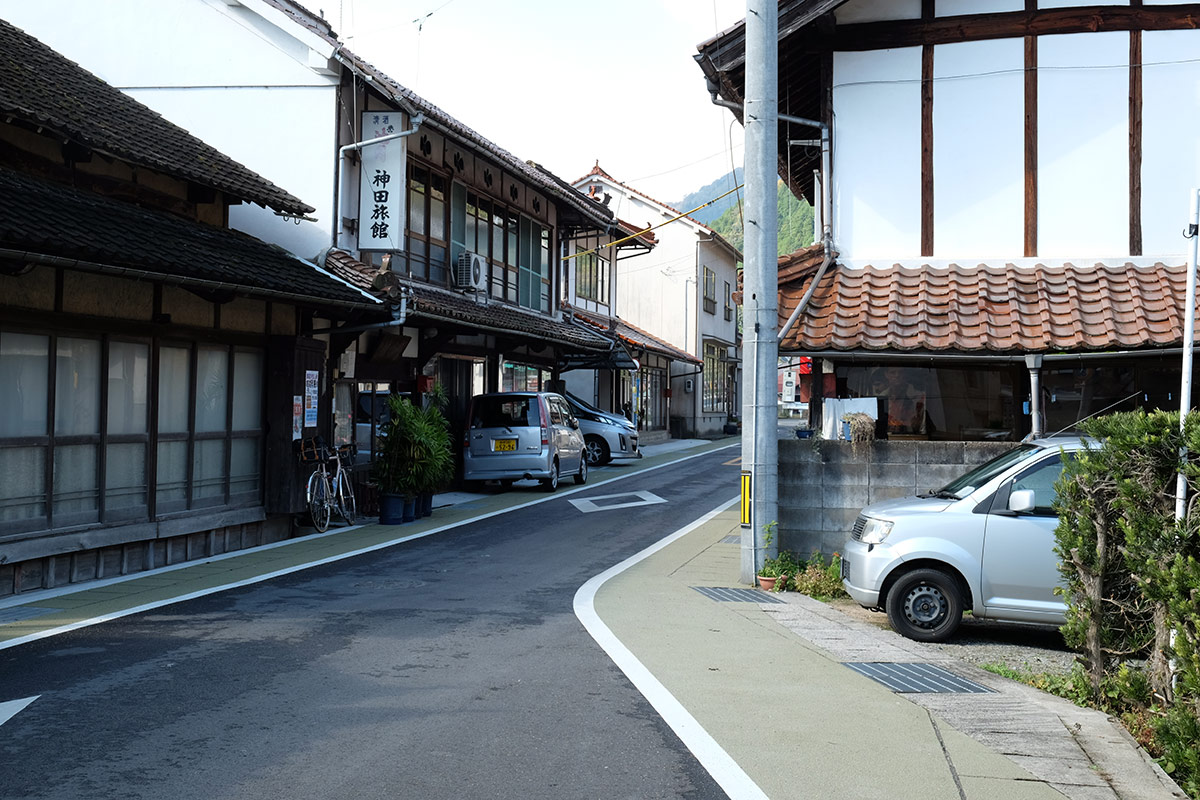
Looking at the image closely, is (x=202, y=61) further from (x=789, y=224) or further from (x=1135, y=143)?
(x=789, y=224)

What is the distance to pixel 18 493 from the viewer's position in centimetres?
996

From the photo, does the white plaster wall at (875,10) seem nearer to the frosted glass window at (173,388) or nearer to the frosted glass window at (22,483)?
the frosted glass window at (173,388)

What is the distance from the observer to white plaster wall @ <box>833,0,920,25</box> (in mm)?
12148

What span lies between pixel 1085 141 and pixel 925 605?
6351 mm

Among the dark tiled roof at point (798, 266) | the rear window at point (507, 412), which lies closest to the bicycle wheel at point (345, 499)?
the rear window at point (507, 412)

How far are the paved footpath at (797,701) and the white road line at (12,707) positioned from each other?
0.8 inches

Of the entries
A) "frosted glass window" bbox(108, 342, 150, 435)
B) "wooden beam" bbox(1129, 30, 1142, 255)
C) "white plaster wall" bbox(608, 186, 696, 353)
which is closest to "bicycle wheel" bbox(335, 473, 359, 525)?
"frosted glass window" bbox(108, 342, 150, 435)

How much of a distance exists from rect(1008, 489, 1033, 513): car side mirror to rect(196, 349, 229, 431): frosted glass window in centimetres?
936

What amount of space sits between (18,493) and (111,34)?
11.0 meters

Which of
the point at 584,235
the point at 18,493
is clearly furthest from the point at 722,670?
the point at 584,235

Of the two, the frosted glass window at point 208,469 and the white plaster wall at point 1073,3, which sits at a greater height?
the white plaster wall at point 1073,3

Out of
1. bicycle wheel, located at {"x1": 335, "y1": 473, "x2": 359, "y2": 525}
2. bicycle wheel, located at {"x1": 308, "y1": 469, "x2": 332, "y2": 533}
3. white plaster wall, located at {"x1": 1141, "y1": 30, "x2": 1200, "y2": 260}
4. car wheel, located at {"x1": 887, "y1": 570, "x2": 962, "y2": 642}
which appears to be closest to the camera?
car wheel, located at {"x1": 887, "y1": 570, "x2": 962, "y2": 642}

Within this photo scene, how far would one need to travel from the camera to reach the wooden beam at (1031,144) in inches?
467

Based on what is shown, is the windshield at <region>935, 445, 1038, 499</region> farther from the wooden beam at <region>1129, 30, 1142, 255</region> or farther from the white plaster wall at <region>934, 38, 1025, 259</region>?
the wooden beam at <region>1129, 30, 1142, 255</region>
